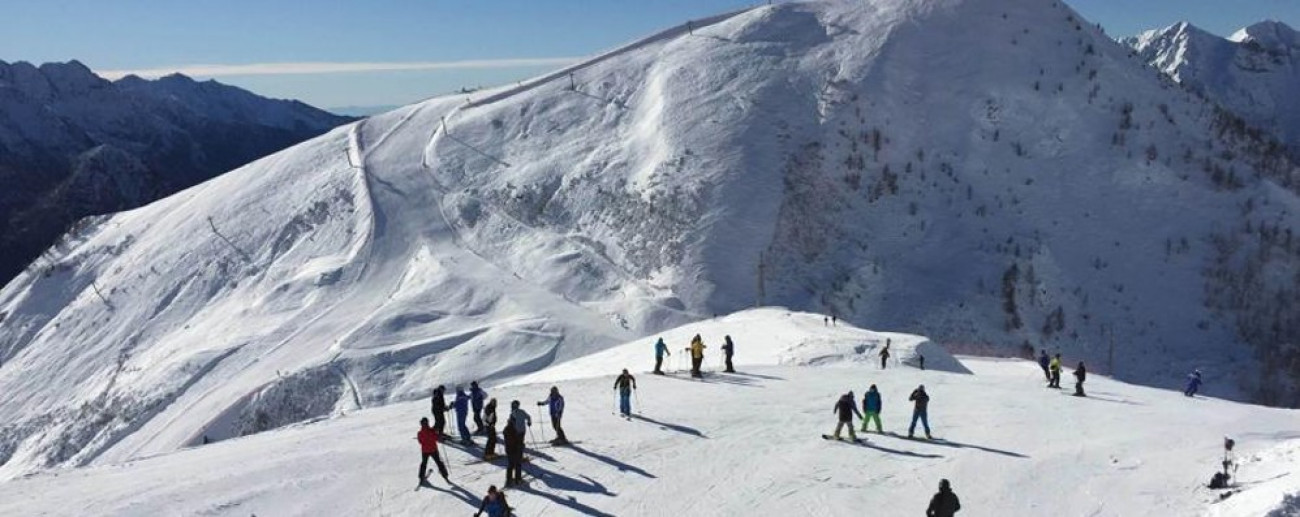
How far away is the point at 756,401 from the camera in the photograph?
817 inches

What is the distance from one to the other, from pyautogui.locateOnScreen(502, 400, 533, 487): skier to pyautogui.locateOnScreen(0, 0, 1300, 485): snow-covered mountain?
17581mm

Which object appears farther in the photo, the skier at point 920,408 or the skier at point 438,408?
the skier at point 438,408

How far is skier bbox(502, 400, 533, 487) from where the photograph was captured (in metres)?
15.2

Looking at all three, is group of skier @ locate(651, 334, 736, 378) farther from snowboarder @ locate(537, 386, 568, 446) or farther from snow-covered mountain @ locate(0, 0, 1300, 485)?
snow-covered mountain @ locate(0, 0, 1300, 485)

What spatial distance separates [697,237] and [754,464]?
2761 cm

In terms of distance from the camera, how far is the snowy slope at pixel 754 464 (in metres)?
14.5

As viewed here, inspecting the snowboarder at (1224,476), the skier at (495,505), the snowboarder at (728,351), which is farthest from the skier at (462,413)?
the snowboarder at (1224,476)

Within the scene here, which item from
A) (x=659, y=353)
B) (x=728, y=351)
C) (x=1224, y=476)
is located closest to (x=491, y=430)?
(x=659, y=353)

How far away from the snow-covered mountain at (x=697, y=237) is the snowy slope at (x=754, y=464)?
1435 centimetres

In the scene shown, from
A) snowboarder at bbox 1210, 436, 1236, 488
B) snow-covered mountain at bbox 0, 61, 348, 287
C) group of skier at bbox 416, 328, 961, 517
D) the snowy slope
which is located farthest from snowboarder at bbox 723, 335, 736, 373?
snow-covered mountain at bbox 0, 61, 348, 287

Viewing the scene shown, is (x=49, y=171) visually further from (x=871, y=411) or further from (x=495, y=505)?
(x=871, y=411)

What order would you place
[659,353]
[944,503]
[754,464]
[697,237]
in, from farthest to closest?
[697,237] → [659,353] → [754,464] → [944,503]

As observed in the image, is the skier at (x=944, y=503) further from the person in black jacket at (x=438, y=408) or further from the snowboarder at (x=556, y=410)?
the person in black jacket at (x=438, y=408)

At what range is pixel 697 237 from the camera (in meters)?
43.7
